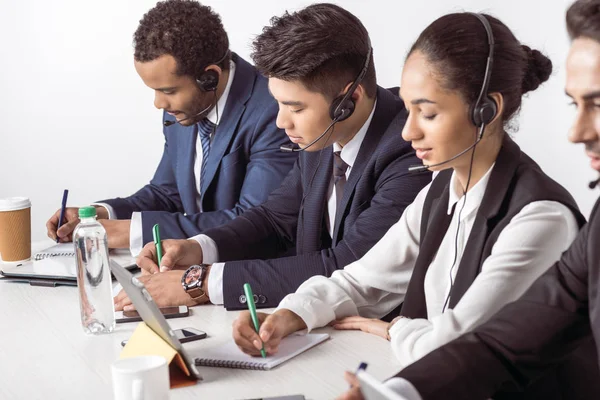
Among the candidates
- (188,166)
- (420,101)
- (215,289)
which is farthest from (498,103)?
(188,166)

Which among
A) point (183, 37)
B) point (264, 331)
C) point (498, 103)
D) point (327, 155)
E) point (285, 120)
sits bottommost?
point (264, 331)

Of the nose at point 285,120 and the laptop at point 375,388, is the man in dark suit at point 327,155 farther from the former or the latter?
the laptop at point 375,388

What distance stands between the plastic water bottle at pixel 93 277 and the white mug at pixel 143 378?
49 cm

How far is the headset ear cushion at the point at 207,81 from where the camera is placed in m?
2.75

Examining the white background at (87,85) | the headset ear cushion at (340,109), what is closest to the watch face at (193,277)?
the headset ear cushion at (340,109)

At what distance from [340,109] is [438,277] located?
0.60 meters

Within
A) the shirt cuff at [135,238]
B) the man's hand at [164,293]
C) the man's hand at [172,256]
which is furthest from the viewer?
the shirt cuff at [135,238]

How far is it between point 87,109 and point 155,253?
8.21 feet

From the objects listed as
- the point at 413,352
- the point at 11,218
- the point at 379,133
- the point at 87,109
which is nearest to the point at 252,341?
the point at 413,352

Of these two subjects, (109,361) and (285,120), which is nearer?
(109,361)

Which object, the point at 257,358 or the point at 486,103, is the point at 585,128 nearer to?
the point at 486,103

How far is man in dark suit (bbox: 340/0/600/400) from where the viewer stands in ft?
3.83

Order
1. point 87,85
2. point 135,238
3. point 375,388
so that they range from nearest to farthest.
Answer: point 375,388
point 135,238
point 87,85

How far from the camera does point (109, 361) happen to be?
1.44 metres
